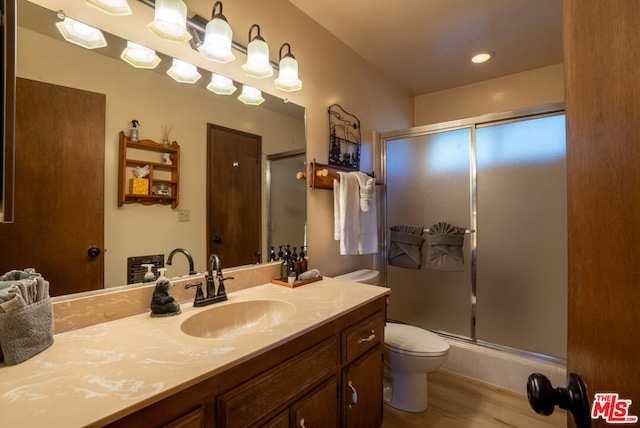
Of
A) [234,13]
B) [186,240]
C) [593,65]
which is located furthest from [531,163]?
[186,240]

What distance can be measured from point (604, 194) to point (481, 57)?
8.83 ft

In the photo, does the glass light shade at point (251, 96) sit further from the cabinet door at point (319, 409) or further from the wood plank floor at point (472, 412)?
the wood plank floor at point (472, 412)

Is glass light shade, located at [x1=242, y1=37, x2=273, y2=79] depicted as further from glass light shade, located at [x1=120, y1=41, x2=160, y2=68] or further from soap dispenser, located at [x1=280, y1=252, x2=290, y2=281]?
soap dispenser, located at [x1=280, y1=252, x2=290, y2=281]

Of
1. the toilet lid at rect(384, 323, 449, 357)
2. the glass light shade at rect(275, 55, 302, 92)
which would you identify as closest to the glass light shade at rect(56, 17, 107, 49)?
the glass light shade at rect(275, 55, 302, 92)

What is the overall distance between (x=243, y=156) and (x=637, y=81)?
1484 mm

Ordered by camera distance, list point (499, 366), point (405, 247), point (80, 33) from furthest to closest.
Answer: point (405, 247) < point (499, 366) < point (80, 33)

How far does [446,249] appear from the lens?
2.25 m

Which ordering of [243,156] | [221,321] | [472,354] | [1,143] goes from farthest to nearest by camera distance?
[472,354] → [243,156] → [221,321] → [1,143]

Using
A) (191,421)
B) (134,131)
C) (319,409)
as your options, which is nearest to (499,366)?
(319,409)

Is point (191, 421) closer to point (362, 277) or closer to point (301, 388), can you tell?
point (301, 388)

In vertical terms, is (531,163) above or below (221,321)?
above

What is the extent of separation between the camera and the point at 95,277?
3.50ft

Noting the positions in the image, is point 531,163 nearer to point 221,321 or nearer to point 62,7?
point 221,321

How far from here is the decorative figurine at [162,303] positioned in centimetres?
109
